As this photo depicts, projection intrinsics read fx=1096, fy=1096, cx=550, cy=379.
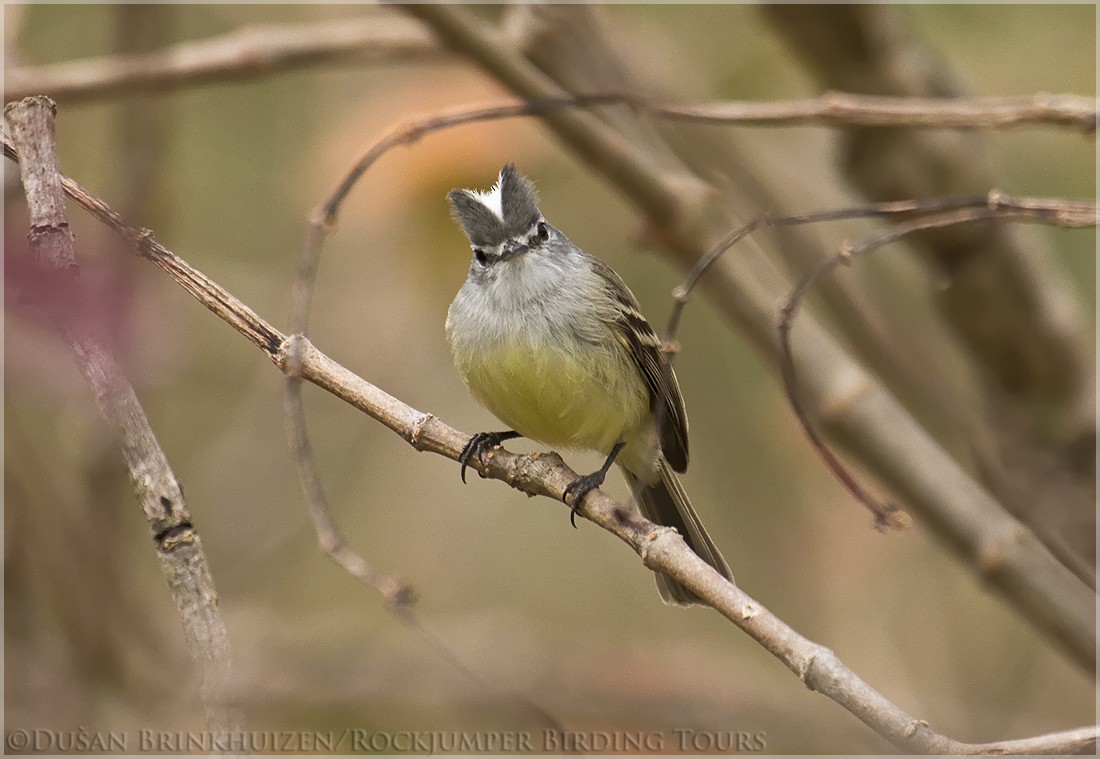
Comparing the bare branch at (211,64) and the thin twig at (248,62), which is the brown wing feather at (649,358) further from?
the bare branch at (211,64)

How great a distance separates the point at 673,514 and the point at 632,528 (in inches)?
63.5

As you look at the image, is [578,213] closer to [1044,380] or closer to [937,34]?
[937,34]

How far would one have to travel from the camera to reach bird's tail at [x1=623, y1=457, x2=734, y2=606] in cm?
330

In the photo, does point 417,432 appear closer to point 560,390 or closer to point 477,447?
point 477,447

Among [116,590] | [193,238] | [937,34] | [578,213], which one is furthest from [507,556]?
[937,34]

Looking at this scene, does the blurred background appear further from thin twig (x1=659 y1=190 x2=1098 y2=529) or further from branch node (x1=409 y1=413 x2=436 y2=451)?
thin twig (x1=659 y1=190 x2=1098 y2=529)

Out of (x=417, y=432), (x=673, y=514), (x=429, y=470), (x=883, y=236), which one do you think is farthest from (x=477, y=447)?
(x=429, y=470)

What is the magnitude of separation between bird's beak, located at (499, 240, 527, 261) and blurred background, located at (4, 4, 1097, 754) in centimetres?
70

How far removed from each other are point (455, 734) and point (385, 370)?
1.74 m

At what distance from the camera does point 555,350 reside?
323 cm

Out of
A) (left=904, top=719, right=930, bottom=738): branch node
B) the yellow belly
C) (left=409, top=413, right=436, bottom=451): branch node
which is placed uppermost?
the yellow belly

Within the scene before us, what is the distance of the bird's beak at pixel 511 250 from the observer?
11.0 ft

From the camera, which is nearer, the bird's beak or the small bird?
the small bird

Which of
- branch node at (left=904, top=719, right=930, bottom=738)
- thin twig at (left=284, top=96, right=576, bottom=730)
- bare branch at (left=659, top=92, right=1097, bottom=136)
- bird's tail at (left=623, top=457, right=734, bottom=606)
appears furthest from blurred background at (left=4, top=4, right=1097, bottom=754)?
branch node at (left=904, top=719, right=930, bottom=738)
